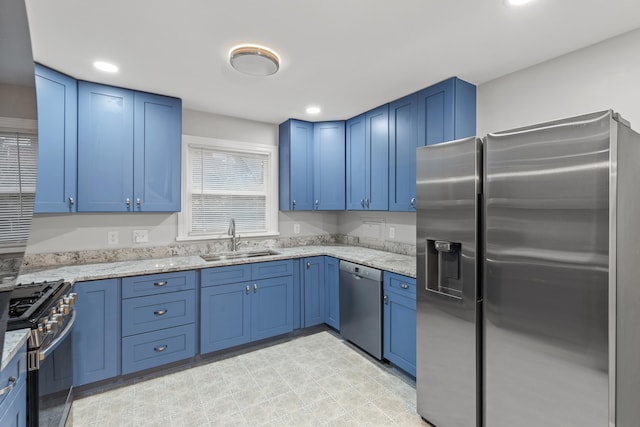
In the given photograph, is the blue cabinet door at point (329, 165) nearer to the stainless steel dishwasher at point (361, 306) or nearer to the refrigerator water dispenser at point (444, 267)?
the stainless steel dishwasher at point (361, 306)

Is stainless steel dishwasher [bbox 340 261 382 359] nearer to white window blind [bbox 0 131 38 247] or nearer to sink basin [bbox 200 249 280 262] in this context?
sink basin [bbox 200 249 280 262]

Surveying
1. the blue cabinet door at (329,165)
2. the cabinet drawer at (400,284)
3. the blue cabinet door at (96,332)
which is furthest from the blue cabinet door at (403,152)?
the blue cabinet door at (96,332)

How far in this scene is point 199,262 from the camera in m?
2.85

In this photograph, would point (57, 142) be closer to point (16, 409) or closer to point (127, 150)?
point (127, 150)

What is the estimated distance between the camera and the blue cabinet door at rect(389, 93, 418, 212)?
2883mm

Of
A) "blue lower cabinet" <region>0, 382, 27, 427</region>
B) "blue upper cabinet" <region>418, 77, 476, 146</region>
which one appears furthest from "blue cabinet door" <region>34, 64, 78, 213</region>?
"blue upper cabinet" <region>418, 77, 476, 146</region>

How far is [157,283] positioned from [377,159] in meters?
2.32

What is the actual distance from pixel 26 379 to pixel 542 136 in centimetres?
269

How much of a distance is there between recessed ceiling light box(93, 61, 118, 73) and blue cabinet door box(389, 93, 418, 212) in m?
2.33

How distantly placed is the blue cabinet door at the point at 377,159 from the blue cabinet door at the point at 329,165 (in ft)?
1.36

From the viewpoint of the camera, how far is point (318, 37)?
6.46 feet

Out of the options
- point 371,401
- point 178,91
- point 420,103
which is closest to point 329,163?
point 420,103

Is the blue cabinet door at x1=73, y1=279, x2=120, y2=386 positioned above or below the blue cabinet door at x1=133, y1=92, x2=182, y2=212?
below

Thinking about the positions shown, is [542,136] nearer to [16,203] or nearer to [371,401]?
[16,203]
